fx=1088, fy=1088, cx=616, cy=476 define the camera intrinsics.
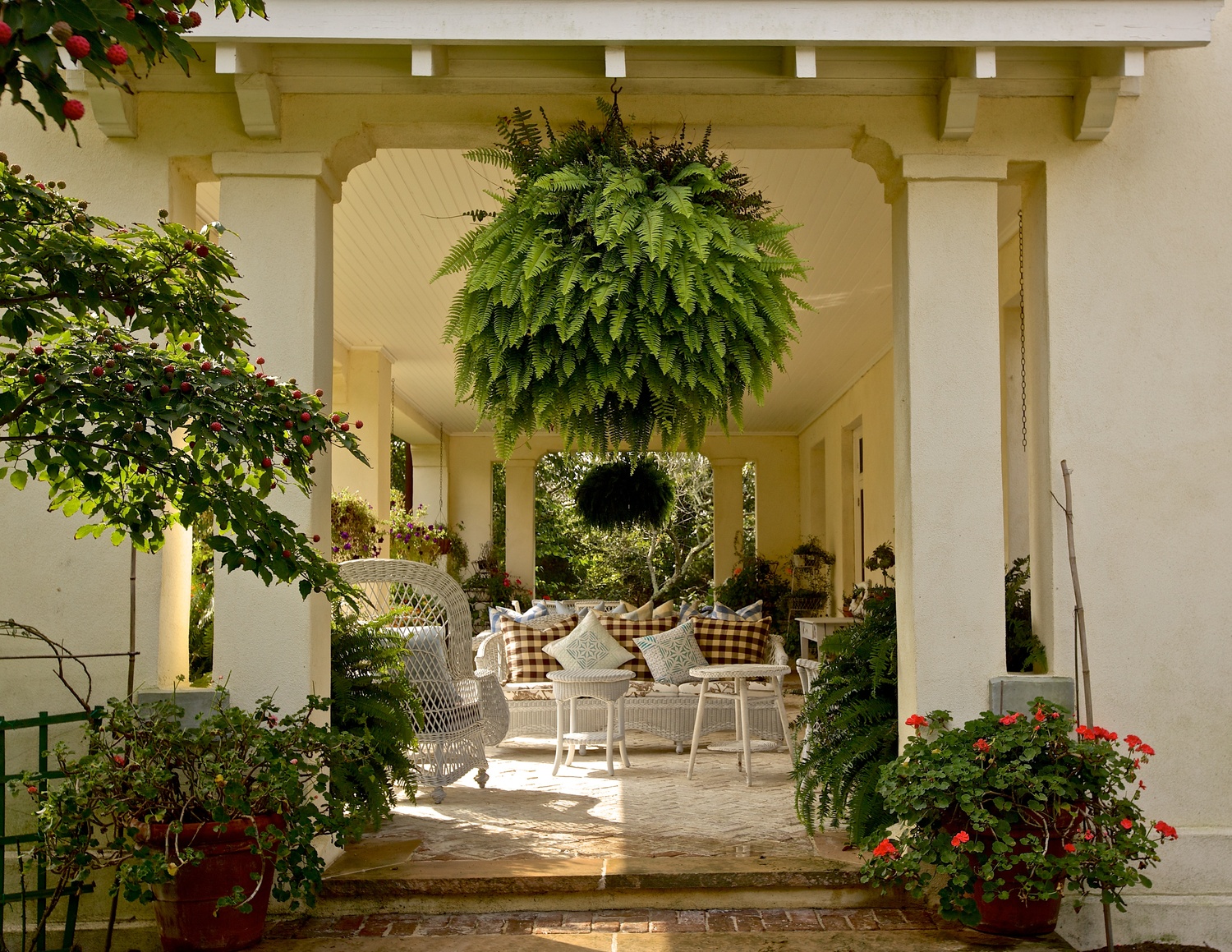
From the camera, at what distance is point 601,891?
351 centimetres

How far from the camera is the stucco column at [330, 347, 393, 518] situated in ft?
27.1

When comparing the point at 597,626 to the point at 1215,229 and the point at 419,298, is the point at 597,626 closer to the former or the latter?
the point at 419,298

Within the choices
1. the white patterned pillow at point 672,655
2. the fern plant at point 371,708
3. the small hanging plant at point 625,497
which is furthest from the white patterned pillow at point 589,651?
the small hanging plant at point 625,497

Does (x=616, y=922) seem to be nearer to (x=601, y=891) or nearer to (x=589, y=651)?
(x=601, y=891)

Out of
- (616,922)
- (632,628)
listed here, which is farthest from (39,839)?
(632,628)

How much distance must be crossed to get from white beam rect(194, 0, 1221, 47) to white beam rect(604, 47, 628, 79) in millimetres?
50

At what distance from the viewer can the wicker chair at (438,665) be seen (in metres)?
4.91

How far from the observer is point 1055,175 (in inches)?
141

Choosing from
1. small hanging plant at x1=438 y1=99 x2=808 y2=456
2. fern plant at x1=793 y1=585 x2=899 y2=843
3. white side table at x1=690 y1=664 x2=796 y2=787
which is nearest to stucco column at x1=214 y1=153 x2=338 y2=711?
small hanging plant at x1=438 y1=99 x2=808 y2=456

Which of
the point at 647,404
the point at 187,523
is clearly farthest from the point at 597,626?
the point at 187,523

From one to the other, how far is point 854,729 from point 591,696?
209 centimetres

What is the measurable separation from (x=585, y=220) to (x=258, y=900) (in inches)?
84.4

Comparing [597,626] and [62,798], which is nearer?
[62,798]

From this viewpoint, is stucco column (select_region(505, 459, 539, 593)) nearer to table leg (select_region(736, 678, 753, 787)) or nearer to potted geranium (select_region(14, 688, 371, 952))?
table leg (select_region(736, 678, 753, 787))
